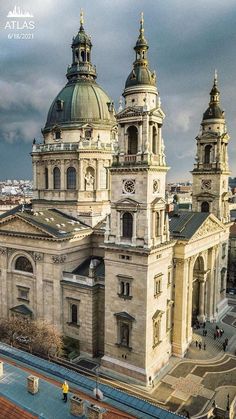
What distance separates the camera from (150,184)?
130ft

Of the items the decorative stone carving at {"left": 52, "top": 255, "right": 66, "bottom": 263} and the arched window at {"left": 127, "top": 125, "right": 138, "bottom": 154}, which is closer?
the arched window at {"left": 127, "top": 125, "right": 138, "bottom": 154}

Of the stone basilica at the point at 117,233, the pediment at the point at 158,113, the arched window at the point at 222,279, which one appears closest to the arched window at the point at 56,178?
the stone basilica at the point at 117,233

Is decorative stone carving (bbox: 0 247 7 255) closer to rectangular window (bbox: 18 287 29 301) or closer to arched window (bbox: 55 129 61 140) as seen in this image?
rectangular window (bbox: 18 287 29 301)

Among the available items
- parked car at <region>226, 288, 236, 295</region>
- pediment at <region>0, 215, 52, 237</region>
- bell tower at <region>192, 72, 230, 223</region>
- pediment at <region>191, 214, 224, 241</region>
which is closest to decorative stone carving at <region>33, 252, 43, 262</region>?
pediment at <region>0, 215, 52, 237</region>

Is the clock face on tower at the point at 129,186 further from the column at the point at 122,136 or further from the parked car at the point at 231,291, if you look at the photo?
the parked car at the point at 231,291

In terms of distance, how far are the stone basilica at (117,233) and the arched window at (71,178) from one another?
238 mm

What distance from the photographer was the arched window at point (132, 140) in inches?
1645

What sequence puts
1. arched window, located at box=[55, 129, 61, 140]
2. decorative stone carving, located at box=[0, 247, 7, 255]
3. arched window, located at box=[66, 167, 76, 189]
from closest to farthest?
1. decorative stone carving, located at box=[0, 247, 7, 255]
2. arched window, located at box=[66, 167, 76, 189]
3. arched window, located at box=[55, 129, 61, 140]

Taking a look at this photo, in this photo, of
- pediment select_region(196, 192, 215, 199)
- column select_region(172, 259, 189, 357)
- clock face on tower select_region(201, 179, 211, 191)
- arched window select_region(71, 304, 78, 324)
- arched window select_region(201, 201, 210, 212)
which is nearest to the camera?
column select_region(172, 259, 189, 357)

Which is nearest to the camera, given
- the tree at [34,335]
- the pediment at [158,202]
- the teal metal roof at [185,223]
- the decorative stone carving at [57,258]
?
the pediment at [158,202]

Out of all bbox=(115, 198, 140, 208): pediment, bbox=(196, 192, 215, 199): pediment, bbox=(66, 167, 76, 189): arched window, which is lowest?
bbox=(115, 198, 140, 208): pediment

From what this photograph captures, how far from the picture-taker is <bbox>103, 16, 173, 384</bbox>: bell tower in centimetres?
3978

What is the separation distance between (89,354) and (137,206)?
2109cm

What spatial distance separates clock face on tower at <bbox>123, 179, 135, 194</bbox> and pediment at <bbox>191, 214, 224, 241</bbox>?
12.9 m
